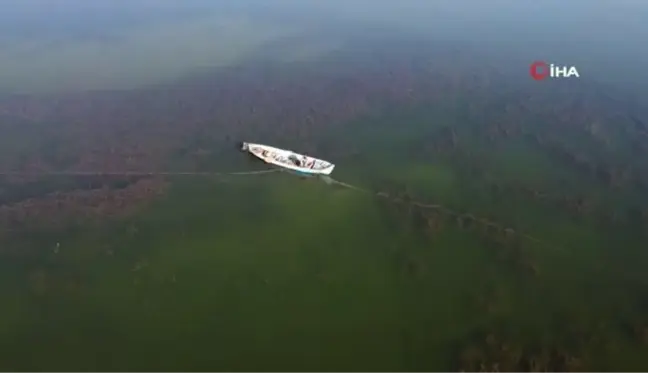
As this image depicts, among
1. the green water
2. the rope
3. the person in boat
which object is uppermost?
the person in boat

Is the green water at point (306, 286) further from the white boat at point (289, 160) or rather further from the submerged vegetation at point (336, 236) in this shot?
the white boat at point (289, 160)

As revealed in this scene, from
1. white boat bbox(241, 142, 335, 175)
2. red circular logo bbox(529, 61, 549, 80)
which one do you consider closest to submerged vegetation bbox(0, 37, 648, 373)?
white boat bbox(241, 142, 335, 175)

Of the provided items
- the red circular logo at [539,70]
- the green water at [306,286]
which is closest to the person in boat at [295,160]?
the green water at [306,286]

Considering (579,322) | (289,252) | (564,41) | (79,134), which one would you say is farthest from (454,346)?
(564,41)

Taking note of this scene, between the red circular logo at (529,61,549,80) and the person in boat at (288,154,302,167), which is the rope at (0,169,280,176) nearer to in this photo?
the person in boat at (288,154,302,167)

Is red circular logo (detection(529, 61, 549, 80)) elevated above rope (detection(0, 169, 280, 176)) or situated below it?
above

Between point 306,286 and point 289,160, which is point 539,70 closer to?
point 289,160

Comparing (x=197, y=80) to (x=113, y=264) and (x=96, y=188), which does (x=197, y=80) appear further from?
(x=113, y=264)

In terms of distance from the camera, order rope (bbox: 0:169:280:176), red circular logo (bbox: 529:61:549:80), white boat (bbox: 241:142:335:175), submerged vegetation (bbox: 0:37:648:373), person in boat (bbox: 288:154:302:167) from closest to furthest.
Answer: submerged vegetation (bbox: 0:37:648:373) < rope (bbox: 0:169:280:176) < white boat (bbox: 241:142:335:175) < person in boat (bbox: 288:154:302:167) < red circular logo (bbox: 529:61:549:80)
